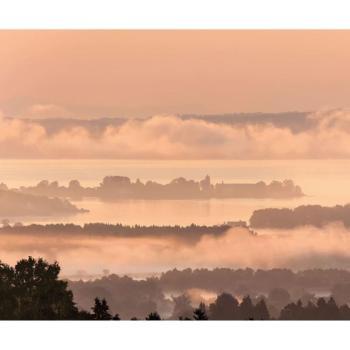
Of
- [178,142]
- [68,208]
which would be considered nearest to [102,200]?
[68,208]

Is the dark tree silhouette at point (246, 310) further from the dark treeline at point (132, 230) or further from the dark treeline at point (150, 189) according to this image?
the dark treeline at point (150, 189)

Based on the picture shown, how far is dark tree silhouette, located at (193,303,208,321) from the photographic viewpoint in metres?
6.83

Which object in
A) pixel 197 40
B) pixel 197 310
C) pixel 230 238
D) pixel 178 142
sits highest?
pixel 197 40

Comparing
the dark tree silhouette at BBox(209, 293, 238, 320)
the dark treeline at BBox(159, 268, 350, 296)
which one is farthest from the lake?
the dark tree silhouette at BBox(209, 293, 238, 320)

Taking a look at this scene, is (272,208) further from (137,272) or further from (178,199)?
(137,272)

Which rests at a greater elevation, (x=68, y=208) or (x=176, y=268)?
(x=68, y=208)

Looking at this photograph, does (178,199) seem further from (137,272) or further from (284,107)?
(284,107)

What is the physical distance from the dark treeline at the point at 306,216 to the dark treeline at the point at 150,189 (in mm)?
197

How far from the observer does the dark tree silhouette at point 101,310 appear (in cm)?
688

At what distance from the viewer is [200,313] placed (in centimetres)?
684

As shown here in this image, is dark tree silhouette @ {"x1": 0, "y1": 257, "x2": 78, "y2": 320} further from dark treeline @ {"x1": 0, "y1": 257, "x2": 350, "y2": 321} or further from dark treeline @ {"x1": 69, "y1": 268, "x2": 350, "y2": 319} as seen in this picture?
dark treeline @ {"x1": 69, "y1": 268, "x2": 350, "y2": 319}

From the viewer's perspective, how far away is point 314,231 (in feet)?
22.7

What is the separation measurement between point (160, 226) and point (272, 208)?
956 mm

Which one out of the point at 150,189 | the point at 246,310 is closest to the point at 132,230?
the point at 150,189
